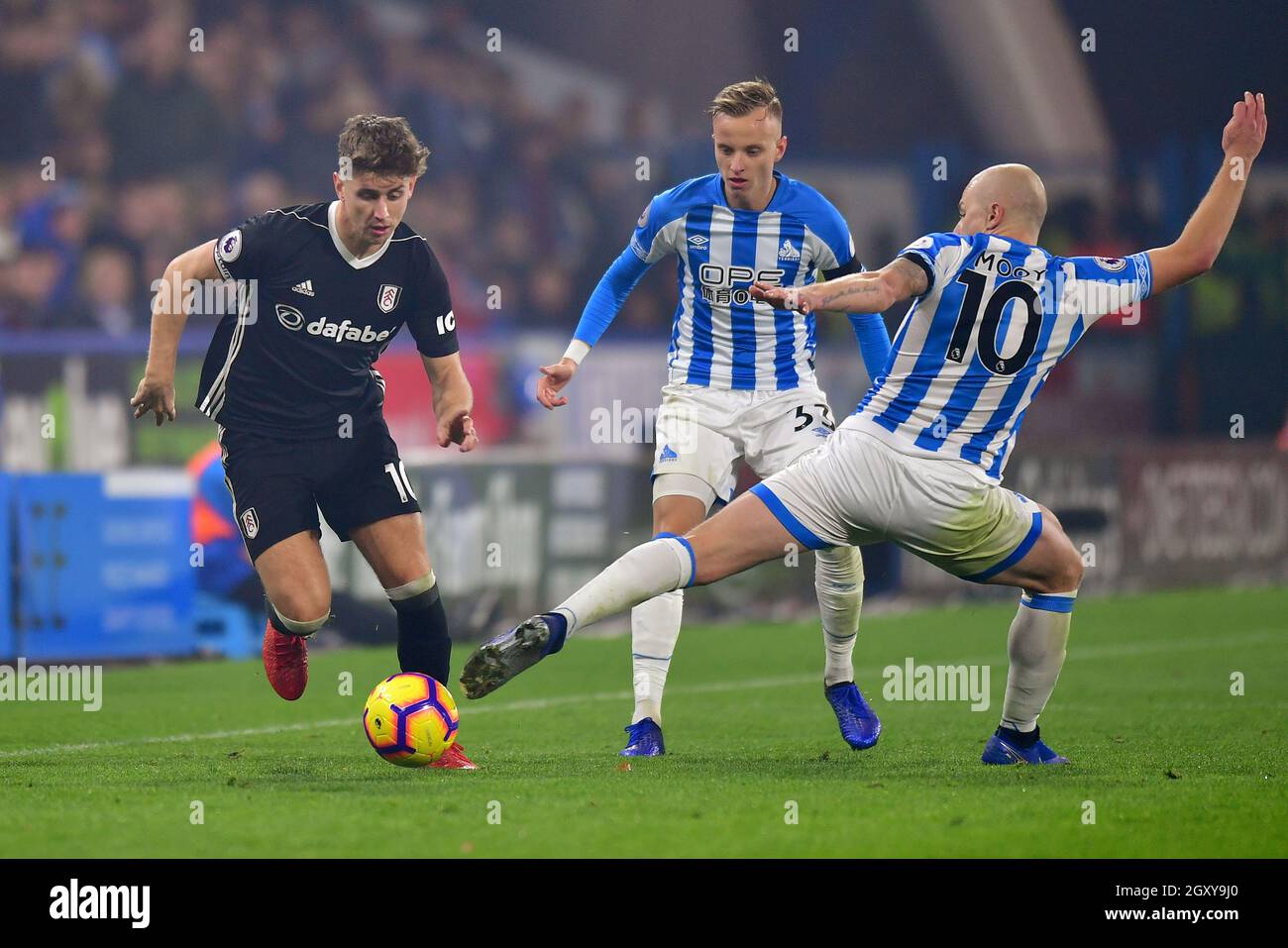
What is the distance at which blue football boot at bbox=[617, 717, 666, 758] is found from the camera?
257 inches

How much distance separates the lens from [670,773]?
20.0ft

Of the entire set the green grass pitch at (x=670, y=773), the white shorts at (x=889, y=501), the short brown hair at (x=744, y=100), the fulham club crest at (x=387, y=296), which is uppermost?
the short brown hair at (x=744, y=100)

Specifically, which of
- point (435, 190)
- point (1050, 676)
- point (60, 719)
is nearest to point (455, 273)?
point (435, 190)

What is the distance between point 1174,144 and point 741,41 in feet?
20.4

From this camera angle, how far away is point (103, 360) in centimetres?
1253

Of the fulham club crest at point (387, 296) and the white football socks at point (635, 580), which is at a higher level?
the fulham club crest at point (387, 296)

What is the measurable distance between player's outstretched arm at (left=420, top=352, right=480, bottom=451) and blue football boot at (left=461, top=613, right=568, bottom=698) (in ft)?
4.05

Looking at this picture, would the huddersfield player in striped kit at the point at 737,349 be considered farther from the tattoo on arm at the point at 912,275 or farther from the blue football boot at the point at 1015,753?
the tattoo on arm at the point at 912,275

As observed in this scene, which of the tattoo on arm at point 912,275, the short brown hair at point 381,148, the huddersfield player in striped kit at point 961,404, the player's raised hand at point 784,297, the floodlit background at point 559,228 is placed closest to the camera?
the player's raised hand at point 784,297

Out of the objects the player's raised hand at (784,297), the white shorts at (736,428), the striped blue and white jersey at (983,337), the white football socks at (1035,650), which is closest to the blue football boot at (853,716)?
the white football socks at (1035,650)

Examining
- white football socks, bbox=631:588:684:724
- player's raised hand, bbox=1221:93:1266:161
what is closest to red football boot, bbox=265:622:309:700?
white football socks, bbox=631:588:684:724

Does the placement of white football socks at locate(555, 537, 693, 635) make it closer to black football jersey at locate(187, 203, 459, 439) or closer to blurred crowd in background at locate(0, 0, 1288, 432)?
black football jersey at locate(187, 203, 459, 439)

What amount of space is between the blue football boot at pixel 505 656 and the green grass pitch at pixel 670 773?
0.35 m

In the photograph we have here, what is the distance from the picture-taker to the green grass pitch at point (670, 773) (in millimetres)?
4863
